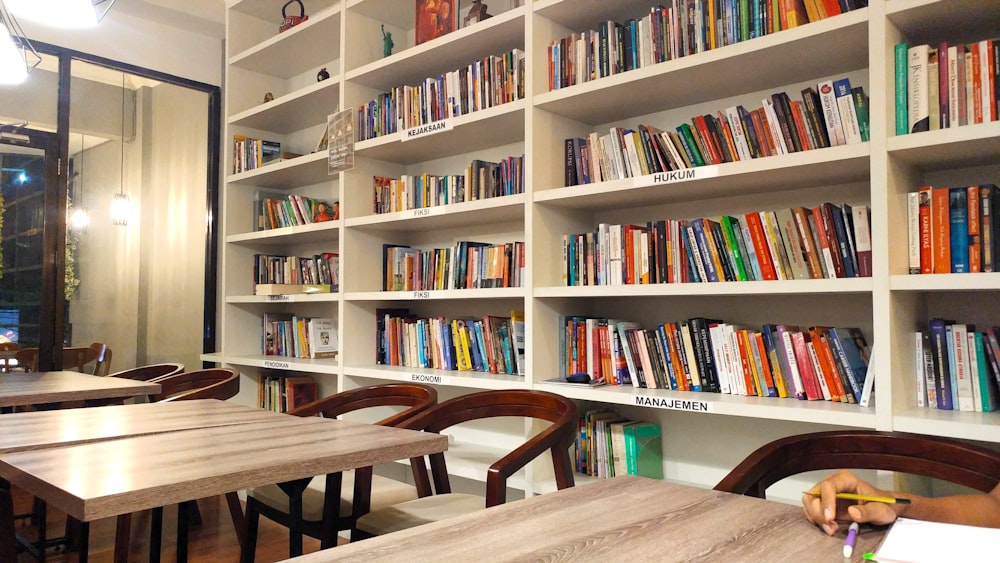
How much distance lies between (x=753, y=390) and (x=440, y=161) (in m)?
2.07

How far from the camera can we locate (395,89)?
3.54m

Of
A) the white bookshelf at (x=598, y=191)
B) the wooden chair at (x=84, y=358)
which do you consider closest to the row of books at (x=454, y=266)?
the white bookshelf at (x=598, y=191)

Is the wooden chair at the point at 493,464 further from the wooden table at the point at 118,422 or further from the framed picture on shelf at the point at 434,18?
the framed picture on shelf at the point at 434,18

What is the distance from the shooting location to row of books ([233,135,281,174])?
14.5 feet

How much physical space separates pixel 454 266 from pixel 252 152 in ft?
6.27

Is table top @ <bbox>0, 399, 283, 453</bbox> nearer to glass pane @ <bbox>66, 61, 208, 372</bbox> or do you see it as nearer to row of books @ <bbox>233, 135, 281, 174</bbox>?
row of books @ <bbox>233, 135, 281, 174</bbox>

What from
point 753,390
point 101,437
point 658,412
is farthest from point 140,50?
point 753,390

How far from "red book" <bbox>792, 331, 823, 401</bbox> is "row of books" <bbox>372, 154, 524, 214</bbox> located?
1279mm

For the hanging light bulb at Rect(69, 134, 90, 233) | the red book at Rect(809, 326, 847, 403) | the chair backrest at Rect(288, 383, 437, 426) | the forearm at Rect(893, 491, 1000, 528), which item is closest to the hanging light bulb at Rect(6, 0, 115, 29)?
the chair backrest at Rect(288, 383, 437, 426)

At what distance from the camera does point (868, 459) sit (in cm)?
161

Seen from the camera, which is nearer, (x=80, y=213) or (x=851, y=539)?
(x=851, y=539)

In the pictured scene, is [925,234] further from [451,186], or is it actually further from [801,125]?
[451,186]

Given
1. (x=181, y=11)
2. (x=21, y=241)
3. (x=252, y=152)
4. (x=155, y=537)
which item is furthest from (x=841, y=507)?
(x=181, y=11)

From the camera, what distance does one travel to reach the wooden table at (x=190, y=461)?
1235mm
